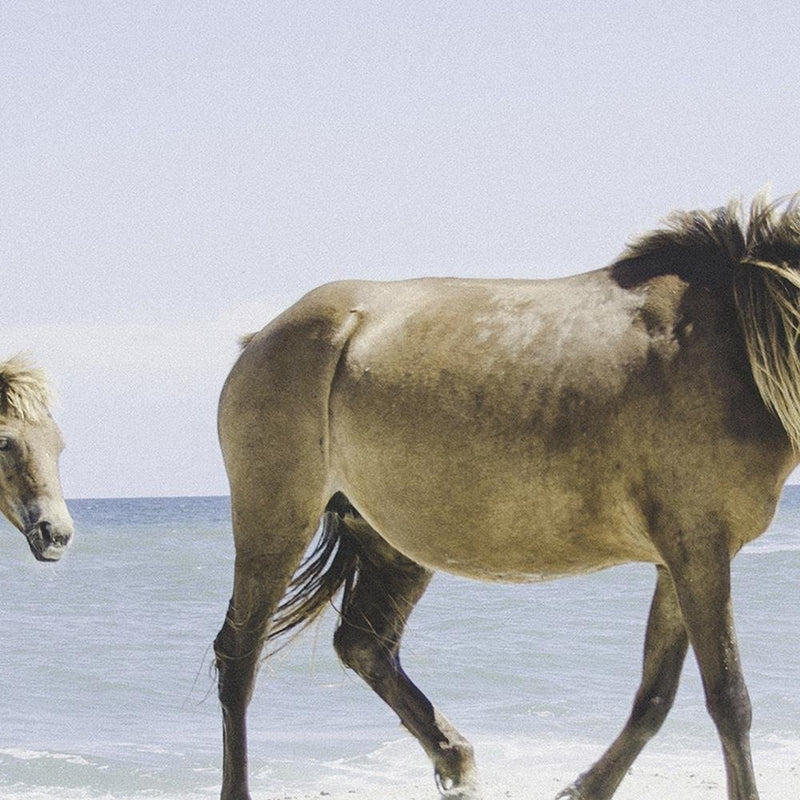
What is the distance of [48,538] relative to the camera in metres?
4.95

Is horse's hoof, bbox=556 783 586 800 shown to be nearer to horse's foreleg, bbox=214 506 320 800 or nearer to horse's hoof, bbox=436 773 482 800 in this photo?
horse's hoof, bbox=436 773 482 800

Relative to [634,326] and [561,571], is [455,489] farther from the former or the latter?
[634,326]

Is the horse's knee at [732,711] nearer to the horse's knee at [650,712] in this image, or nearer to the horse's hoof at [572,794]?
the horse's knee at [650,712]

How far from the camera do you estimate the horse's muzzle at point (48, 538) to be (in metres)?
4.93

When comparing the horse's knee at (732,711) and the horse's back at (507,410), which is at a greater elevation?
the horse's back at (507,410)

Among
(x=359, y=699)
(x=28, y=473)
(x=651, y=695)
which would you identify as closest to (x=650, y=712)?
(x=651, y=695)

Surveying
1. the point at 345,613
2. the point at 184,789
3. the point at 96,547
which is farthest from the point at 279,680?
the point at 96,547

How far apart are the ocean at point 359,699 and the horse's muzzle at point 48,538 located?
405mm

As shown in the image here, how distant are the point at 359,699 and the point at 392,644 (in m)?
3.66

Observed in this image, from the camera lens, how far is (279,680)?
9.12 meters

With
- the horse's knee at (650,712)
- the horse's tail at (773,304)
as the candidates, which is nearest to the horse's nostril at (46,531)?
the horse's knee at (650,712)

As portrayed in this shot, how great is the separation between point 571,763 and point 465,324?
333 centimetres

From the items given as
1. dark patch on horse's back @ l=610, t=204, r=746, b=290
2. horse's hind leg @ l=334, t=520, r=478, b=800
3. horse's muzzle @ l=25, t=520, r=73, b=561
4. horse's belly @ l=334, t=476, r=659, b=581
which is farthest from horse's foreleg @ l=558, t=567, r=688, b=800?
horse's muzzle @ l=25, t=520, r=73, b=561

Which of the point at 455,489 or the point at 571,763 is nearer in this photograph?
the point at 455,489
